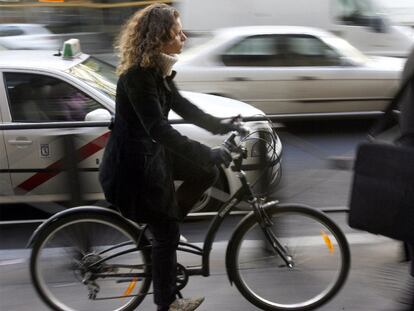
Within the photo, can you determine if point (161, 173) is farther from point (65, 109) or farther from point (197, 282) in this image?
point (65, 109)

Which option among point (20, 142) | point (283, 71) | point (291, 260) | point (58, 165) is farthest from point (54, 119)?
point (283, 71)

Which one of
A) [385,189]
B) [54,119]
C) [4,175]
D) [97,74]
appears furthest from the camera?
[97,74]

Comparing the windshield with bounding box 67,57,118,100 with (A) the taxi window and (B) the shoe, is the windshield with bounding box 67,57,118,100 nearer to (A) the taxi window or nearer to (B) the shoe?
(A) the taxi window

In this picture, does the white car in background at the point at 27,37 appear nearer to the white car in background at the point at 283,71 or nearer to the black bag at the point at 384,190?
the white car in background at the point at 283,71

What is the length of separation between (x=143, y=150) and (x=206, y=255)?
74 cm

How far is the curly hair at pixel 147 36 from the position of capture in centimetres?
273

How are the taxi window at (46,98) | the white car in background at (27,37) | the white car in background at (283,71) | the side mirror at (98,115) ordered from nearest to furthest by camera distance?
the side mirror at (98,115) < the taxi window at (46,98) < the white car in background at (283,71) < the white car in background at (27,37)

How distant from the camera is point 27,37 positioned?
13320 millimetres

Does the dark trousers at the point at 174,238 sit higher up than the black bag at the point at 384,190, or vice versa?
the black bag at the point at 384,190

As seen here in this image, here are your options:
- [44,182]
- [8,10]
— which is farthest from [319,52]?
[8,10]

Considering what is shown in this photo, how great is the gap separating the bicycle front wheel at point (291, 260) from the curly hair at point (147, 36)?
1.03 meters

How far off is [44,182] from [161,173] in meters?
1.81

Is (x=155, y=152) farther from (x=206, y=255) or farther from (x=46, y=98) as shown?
(x=46, y=98)

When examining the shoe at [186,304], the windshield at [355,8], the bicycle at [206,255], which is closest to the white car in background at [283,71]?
the windshield at [355,8]
